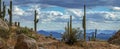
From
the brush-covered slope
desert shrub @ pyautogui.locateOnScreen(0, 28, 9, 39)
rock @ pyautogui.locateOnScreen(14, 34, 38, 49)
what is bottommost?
the brush-covered slope

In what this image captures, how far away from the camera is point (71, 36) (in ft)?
104

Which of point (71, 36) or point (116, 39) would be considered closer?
point (71, 36)

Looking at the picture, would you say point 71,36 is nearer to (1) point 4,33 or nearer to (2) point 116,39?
Answer: (1) point 4,33

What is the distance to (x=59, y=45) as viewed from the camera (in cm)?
3055

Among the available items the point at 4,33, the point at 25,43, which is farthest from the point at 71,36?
the point at 25,43

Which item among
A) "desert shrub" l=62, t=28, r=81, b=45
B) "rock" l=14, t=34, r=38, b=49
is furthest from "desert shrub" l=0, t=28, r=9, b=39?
"rock" l=14, t=34, r=38, b=49

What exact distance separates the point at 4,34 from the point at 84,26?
25.2 ft

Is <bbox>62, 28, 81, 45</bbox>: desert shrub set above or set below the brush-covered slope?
above

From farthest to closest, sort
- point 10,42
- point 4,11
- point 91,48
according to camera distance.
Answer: point 4,11 → point 10,42 → point 91,48

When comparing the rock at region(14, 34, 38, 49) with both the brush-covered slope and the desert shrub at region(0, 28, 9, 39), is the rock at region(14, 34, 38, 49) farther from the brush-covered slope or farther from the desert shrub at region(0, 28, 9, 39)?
the brush-covered slope

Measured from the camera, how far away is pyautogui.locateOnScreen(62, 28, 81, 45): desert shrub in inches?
1243

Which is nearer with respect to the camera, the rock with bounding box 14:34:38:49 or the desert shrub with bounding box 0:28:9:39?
the rock with bounding box 14:34:38:49

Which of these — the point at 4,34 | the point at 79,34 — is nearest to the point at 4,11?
the point at 4,34

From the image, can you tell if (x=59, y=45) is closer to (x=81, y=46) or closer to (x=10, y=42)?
(x=81, y=46)
